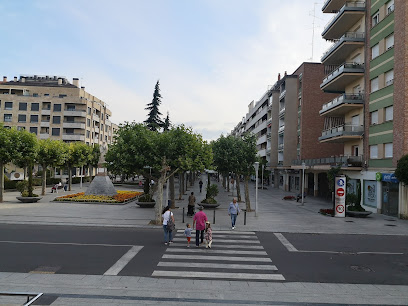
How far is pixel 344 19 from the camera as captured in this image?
3134 centimetres

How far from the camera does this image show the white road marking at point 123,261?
9.72m

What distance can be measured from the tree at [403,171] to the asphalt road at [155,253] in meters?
6.25

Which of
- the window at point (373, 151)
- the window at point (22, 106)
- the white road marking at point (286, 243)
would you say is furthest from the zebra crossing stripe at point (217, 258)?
the window at point (22, 106)

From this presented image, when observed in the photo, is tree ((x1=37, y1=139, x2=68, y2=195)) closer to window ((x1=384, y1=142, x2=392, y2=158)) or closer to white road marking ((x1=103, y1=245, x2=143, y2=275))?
white road marking ((x1=103, y1=245, x2=143, y2=275))

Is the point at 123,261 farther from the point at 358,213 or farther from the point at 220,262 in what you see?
the point at 358,213

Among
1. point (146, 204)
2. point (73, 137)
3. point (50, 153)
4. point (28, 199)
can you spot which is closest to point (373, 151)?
point (146, 204)

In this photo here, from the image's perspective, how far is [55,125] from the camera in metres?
70.2

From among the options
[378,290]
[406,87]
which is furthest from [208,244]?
[406,87]

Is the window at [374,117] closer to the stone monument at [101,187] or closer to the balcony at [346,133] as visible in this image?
the balcony at [346,133]

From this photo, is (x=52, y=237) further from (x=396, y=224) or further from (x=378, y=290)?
(x=396, y=224)

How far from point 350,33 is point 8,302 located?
109 feet

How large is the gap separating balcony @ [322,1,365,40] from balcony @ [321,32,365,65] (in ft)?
5.21

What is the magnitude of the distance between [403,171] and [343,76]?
12.3 m

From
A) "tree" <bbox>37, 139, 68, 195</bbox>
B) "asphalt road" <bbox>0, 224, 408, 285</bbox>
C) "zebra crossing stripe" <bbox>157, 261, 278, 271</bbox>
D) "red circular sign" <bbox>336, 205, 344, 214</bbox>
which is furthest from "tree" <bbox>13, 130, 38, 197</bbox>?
"red circular sign" <bbox>336, 205, 344, 214</bbox>
